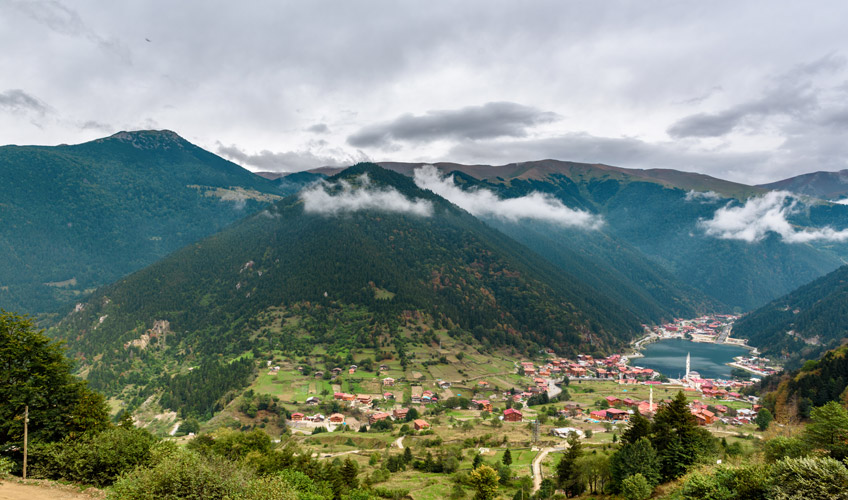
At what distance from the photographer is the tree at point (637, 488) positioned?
38.1 meters

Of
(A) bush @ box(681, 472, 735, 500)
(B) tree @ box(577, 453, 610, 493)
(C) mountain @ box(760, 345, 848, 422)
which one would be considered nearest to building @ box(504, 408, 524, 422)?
(B) tree @ box(577, 453, 610, 493)

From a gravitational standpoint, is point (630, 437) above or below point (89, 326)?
above

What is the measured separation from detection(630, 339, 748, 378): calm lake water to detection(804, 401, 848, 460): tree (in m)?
138

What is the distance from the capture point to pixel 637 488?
125ft

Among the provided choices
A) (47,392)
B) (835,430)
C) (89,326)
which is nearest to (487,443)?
(835,430)

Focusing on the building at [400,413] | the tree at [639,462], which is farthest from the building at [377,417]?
the tree at [639,462]

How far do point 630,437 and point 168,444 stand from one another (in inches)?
1780

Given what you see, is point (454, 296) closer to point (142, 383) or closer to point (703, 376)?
point (703, 376)

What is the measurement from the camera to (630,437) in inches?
1811

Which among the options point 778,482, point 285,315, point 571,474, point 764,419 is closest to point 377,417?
point 571,474

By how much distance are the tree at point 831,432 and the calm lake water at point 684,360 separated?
138 metres

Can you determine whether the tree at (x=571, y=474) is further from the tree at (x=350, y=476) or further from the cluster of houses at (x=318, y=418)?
the cluster of houses at (x=318, y=418)

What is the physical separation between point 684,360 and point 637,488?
16617cm

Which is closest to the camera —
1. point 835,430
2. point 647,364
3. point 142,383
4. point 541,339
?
point 835,430
